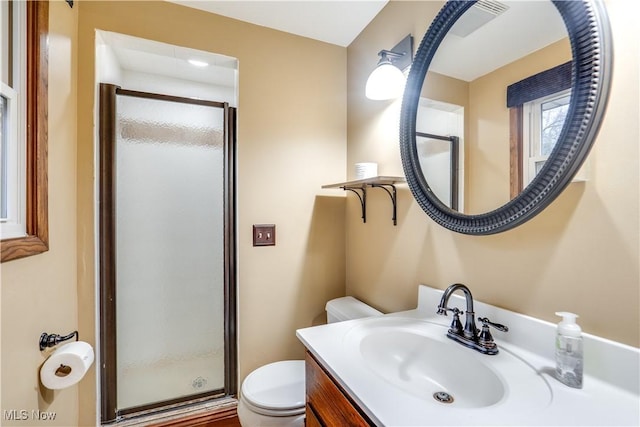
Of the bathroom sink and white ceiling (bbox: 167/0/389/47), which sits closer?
the bathroom sink

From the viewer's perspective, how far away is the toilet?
1168 millimetres

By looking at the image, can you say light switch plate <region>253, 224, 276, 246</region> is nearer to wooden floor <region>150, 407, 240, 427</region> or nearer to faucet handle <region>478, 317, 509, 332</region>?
wooden floor <region>150, 407, 240, 427</region>

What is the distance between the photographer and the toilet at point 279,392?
3.83 feet

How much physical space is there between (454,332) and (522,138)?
0.62 meters

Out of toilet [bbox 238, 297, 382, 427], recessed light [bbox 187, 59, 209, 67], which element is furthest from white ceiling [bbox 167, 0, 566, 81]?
toilet [bbox 238, 297, 382, 427]

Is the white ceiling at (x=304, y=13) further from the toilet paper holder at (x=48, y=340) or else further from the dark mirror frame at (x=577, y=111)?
the toilet paper holder at (x=48, y=340)

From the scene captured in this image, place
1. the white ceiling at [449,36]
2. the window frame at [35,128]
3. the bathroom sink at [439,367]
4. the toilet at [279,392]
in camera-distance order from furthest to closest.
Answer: the toilet at [279,392], the window frame at [35,128], the white ceiling at [449,36], the bathroom sink at [439,367]

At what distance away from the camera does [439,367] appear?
92 cm

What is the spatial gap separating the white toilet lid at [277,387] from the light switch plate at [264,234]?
0.63 m

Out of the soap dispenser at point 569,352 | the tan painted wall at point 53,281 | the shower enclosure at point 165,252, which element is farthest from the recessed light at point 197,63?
the soap dispenser at point 569,352

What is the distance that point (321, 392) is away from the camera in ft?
2.80

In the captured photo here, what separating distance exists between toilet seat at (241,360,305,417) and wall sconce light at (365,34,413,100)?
137 centimetres

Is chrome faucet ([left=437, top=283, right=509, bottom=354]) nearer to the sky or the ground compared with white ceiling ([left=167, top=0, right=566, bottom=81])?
nearer to the ground

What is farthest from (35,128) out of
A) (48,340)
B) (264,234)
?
(264,234)
